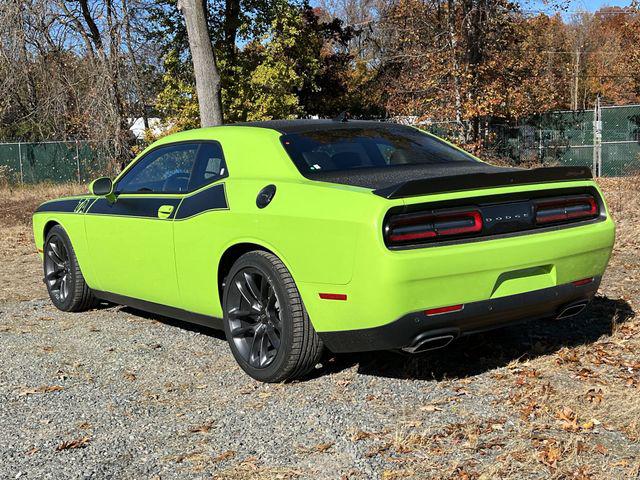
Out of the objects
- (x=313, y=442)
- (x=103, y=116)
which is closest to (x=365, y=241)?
(x=313, y=442)

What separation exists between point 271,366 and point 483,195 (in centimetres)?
154

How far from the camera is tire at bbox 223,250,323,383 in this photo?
4391 mm

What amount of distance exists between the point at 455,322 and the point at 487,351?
1.16 metres

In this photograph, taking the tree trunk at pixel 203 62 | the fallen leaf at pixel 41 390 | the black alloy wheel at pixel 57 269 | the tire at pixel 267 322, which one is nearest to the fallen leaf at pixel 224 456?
the tire at pixel 267 322

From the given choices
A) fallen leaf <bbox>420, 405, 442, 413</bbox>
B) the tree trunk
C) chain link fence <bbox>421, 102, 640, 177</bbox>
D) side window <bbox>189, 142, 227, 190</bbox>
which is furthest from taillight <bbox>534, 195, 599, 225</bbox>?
chain link fence <bbox>421, 102, 640, 177</bbox>

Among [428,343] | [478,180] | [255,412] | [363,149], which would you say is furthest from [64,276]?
[478,180]

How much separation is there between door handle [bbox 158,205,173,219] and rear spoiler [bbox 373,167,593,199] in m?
1.86

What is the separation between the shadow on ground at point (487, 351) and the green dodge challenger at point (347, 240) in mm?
515

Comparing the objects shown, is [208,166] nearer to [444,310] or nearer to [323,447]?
[444,310]

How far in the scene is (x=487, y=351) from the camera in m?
5.14

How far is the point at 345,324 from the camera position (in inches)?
163

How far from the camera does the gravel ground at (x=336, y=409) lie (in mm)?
3516

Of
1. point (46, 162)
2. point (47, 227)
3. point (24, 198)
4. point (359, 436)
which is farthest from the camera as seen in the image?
point (46, 162)

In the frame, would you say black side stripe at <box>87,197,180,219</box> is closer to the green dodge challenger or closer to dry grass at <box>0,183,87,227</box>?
the green dodge challenger
